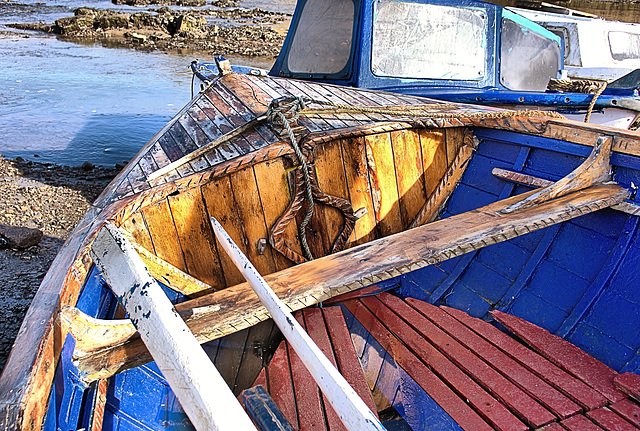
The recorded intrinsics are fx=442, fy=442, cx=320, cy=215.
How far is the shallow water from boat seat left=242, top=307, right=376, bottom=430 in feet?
18.2

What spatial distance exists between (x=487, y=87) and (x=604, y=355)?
134 inches

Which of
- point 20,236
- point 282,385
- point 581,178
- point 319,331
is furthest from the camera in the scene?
point 20,236

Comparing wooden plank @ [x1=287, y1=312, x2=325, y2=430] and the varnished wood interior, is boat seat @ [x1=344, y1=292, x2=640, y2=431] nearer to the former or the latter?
wooden plank @ [x1=287, y1=312, x2=325, y2=430]

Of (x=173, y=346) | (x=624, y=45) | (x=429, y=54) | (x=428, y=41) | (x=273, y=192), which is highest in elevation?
(x=624, y=45)

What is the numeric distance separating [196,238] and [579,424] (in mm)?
2098

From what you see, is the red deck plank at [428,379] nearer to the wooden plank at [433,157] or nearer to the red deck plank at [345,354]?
the red deck plank at [345,354]

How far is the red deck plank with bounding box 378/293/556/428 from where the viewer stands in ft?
6.66

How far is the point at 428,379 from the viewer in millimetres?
2344

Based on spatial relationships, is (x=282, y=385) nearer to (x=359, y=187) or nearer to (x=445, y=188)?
(x=359, y=187)

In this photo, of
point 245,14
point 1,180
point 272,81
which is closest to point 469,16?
point 272,81

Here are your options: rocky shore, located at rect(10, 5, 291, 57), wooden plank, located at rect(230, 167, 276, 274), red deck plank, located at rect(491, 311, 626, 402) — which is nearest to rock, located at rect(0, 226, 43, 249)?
wooden plank, located at rect(230, 167, 276, 274)

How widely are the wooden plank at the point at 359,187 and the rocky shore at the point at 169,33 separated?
15.0 metres

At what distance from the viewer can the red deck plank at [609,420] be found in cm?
191

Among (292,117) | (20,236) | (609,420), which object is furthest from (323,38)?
(609,420)
